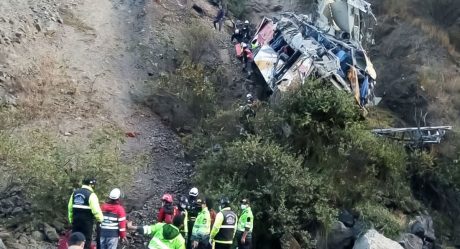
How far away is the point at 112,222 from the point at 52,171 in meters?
1.92

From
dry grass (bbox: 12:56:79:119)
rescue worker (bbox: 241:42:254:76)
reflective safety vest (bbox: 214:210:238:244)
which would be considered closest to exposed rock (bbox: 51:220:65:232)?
reflective safety vest (bbox: 214:210:238:244)

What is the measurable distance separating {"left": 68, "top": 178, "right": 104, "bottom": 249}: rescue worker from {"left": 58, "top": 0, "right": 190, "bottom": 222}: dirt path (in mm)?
3238

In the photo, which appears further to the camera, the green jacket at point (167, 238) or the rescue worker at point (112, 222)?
the rescue worker at point (112, 222)

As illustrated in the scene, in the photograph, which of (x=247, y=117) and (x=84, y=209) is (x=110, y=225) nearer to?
(x=84, y=209)

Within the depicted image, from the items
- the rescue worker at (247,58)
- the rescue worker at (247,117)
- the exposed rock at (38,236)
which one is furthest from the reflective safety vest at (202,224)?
the rescue worker at (247,58)

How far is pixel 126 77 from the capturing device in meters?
16.9

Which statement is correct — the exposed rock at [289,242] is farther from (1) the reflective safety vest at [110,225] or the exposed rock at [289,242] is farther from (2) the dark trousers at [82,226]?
(2) the dark trousers at [82,226]

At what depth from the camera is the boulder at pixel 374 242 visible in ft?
34.0

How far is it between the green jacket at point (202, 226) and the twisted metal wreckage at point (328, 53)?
502 centimetres

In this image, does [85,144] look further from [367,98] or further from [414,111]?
[414,111]

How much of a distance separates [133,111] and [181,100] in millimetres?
1358

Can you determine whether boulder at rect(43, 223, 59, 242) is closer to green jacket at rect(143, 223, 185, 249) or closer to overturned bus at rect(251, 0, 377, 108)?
green jacket at rect(143, 223, 185, 249)

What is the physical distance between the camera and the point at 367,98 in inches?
571

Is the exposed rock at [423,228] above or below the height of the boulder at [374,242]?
below
